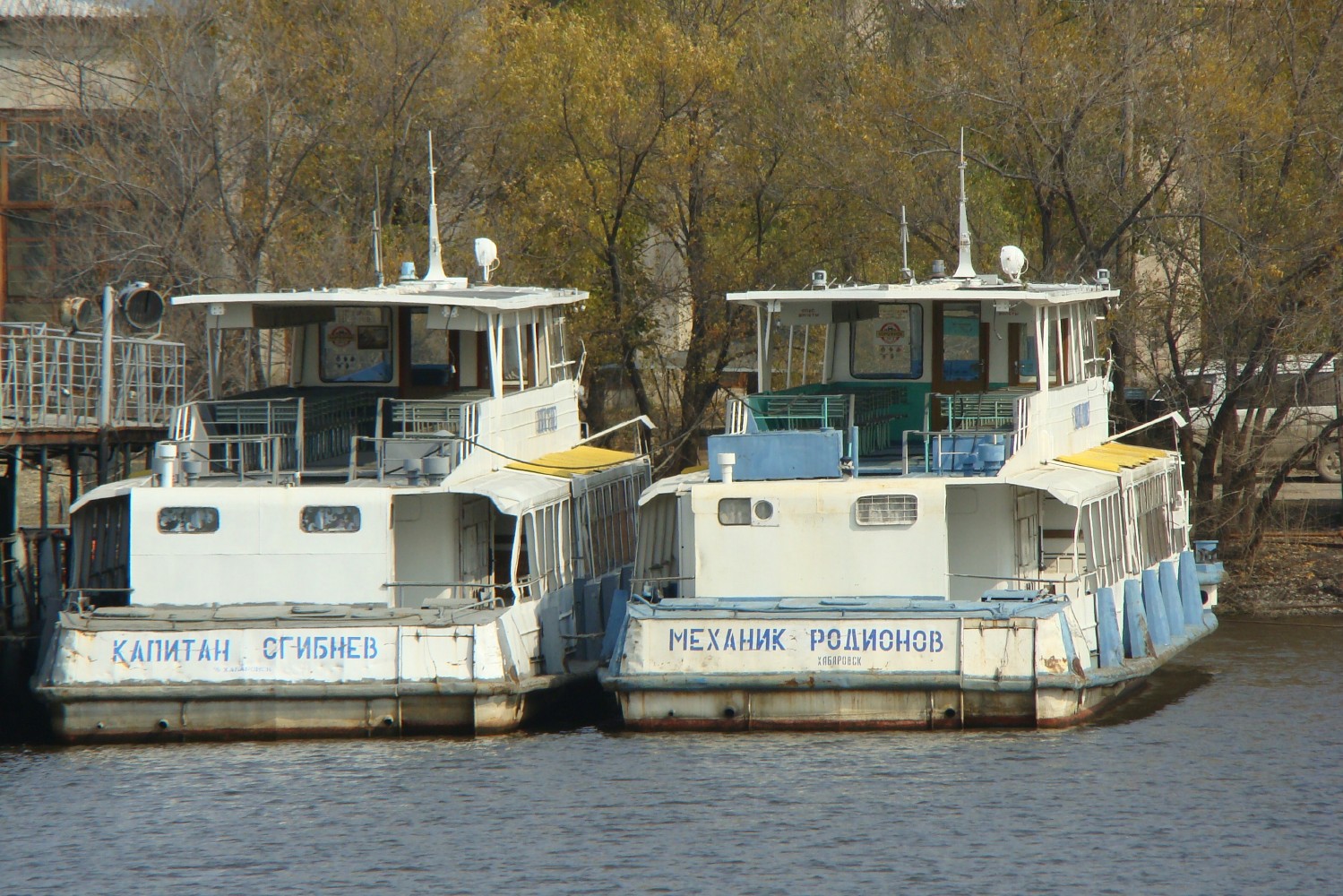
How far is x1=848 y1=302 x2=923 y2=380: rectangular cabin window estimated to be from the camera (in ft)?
78.2

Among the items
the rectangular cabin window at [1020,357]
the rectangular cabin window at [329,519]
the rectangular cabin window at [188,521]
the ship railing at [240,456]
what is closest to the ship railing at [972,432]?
the rectangular cabin window at [1020,357]

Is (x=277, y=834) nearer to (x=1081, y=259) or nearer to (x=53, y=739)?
(x=53, y=739)

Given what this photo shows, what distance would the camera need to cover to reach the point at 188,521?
20.0 meters

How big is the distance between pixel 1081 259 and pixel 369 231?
37.0 feet

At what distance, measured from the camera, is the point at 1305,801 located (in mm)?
17609

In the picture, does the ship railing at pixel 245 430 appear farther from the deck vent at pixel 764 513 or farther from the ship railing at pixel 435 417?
the deck vent at pixel 764 513

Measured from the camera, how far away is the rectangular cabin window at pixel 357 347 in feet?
78.8

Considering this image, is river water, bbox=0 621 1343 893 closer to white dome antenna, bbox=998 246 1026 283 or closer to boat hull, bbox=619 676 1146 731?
boat hull, bbox=619 676 1146 731

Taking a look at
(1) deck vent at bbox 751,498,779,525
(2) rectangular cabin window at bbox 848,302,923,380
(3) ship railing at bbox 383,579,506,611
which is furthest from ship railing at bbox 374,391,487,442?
(2) rectangular cabin window at bbox 848,302,923,380

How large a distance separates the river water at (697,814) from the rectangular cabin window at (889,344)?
5.09 meters

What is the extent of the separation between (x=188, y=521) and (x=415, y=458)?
238cm

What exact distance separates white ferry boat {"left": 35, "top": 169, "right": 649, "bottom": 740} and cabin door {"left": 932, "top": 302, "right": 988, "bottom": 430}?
4.15m

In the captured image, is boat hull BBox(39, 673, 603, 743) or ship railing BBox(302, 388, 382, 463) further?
ship railing BBox(302, 388, 382, 463)

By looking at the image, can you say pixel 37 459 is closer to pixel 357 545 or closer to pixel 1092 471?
pixel 357 545
